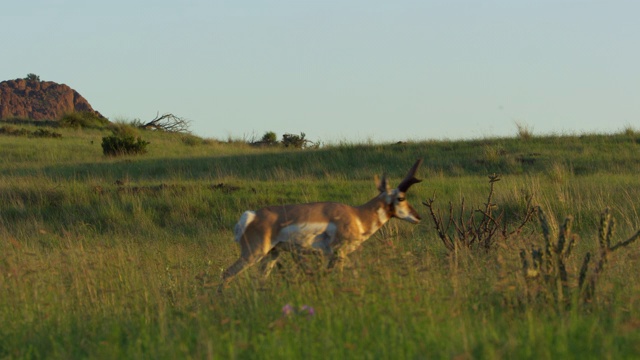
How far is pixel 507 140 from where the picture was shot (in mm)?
25703

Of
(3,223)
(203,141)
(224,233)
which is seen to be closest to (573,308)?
(224,233)

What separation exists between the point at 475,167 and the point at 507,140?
3766mm

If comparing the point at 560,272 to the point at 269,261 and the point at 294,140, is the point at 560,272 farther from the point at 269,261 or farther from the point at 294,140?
the point at 294,140

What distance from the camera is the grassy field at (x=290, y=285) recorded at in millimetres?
6086

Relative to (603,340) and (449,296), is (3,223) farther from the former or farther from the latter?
(603,340)

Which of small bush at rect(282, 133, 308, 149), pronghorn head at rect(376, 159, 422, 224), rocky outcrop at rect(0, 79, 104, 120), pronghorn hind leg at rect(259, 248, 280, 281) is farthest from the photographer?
rocky outcrop at rect(0, 79, 104, 120)

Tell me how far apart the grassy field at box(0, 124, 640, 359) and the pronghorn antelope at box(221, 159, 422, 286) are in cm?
24

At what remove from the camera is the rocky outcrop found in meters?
82.5

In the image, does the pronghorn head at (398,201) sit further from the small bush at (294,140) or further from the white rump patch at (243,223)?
the small bush at (294,140)

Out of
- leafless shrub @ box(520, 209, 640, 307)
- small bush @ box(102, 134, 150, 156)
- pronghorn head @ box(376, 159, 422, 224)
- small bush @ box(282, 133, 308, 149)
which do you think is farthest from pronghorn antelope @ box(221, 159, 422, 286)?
small bush @ box(282, 133, 308, 149)

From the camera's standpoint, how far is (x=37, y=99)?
86.1 metres

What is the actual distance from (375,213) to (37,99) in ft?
270

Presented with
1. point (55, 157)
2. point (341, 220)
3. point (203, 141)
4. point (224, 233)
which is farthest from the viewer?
point (203, 141)

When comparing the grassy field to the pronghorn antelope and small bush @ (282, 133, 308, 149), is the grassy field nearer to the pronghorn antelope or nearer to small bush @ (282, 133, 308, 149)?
the pronghorn antelope
